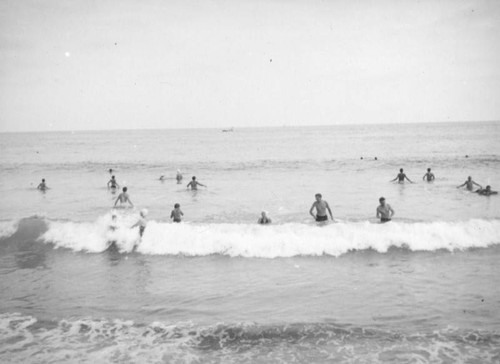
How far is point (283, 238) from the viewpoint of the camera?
12.0m

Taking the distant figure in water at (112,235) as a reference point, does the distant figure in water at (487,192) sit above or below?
above

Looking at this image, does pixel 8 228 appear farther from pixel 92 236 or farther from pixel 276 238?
pixel 276 238

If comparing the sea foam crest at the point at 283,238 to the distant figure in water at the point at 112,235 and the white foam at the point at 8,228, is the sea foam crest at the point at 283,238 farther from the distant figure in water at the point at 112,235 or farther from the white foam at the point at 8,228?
the white foam at the point at 8,228

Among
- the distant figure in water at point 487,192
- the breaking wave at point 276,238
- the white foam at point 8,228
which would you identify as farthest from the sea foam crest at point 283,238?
the distant figure in water at point 487,192

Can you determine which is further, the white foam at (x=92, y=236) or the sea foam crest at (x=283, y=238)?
the white foam at (x=92, y=236)

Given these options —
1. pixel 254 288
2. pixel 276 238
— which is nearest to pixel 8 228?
pixel 276 238

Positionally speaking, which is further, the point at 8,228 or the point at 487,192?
the point at 487,192

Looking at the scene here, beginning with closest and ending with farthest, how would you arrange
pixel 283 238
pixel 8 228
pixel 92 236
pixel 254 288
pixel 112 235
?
1. pixel 254 288
2. pixel 283 238
3. pixel 112 235
4. pixel 92 236
5. pixel 8 228

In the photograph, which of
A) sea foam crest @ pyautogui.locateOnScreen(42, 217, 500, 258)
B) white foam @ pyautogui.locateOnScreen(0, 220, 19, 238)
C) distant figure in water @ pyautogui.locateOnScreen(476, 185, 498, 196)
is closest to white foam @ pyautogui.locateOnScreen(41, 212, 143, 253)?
sea foam crest @ pyautogui.locateOnScreen(42, 217, 500, 258)

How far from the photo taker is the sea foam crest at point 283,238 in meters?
11.5

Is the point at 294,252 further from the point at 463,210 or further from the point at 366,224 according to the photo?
the point at 463,210

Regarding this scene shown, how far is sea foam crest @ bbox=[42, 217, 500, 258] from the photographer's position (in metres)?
11.5

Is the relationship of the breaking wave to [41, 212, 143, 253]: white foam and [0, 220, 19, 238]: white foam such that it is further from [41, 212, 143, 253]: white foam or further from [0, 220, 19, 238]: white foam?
[0, 220, 19, 238]: white foam

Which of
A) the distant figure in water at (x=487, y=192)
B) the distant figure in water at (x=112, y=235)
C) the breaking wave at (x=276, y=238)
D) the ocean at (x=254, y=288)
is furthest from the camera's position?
the distant figure in water at (x=487, y=192)
